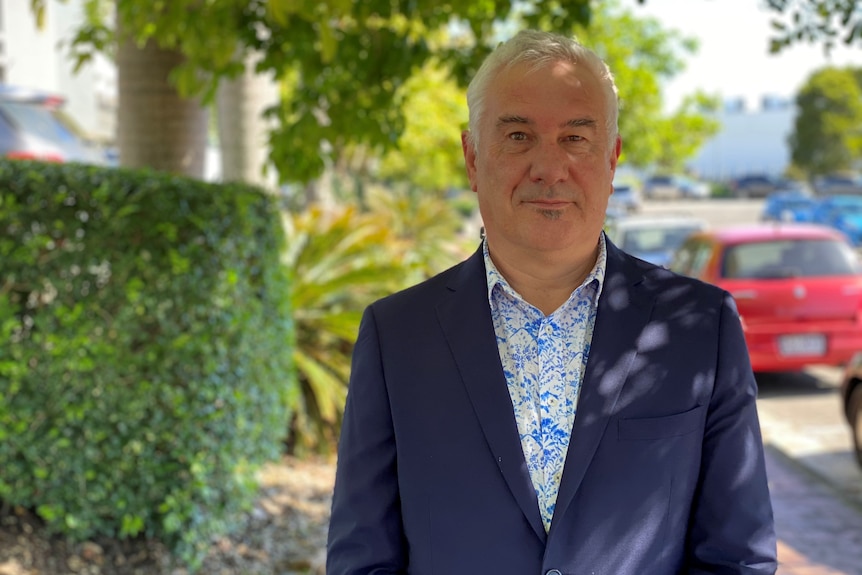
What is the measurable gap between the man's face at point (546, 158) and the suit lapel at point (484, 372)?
0.44 ft

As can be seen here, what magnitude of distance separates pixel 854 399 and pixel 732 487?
5.86 m

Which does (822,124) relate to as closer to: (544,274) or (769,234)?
(769,234)

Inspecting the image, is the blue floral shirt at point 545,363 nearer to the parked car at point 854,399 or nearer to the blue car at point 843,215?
the parked car at point 854,399

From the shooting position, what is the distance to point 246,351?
5023mm

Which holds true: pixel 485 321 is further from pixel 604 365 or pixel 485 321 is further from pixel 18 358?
pixel 18 358

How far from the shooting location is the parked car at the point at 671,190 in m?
58.7

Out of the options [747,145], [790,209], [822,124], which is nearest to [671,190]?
[822,124]

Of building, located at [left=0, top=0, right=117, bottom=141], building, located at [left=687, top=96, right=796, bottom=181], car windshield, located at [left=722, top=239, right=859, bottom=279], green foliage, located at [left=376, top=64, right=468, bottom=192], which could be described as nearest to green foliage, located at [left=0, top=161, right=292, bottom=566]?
car windshield, located at [left=722, top=239, right=859, bottom=279]

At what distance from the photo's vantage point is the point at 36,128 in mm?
13336

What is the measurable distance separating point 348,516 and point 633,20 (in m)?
20.7

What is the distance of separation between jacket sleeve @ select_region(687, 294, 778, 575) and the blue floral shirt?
0.28 m

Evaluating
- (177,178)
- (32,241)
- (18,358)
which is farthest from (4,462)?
(177,178)

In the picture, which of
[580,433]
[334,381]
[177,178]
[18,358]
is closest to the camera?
[580,433]

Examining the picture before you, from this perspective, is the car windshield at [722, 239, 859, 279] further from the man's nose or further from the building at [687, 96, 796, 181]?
the building at [687, 96, 796, 181]
